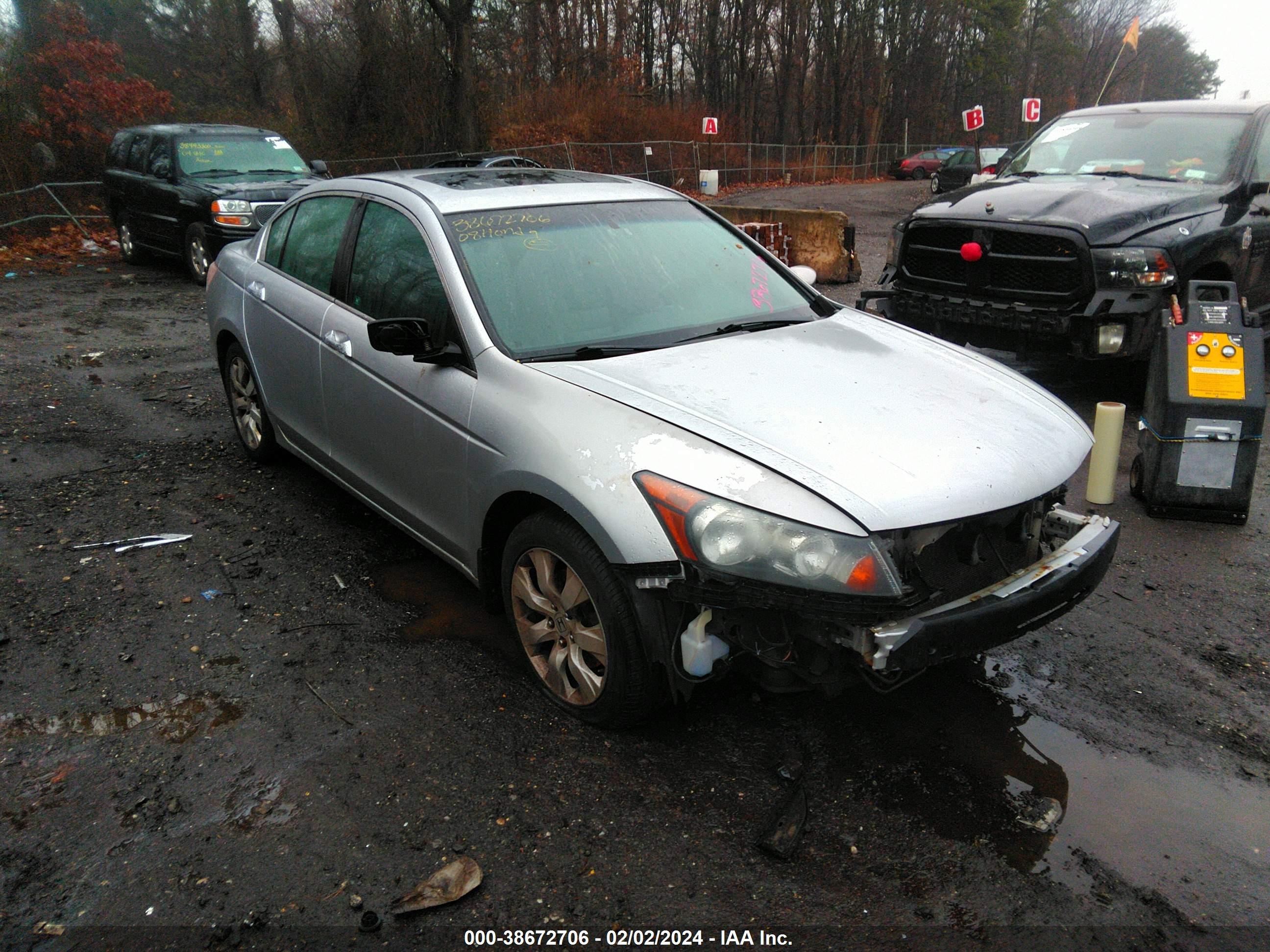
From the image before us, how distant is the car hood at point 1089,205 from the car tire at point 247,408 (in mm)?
5090

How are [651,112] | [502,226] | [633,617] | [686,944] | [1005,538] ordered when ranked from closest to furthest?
[686,944] < [633,617] < [1005,538] < [502,226] < [651,112]

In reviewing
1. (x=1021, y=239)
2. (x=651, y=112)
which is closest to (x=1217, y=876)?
(x=1021, y=239)

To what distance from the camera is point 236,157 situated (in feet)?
41.0

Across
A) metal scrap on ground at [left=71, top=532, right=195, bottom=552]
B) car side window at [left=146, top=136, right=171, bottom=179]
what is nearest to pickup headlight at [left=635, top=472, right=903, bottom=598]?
metal scrap on ground at [left=71, top=532, right=195, bottom=552]

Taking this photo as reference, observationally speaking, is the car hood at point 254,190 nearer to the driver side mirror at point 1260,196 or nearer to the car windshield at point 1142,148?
the car windshield at point 1142,148

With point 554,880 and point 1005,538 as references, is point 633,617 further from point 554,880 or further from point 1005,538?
point 1005,538

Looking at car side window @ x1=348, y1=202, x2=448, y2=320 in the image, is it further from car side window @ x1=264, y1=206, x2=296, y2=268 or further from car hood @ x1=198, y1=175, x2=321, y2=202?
car hood @ x1=198, y1=175, x2=321, y2=202

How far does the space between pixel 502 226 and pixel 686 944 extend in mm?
2745

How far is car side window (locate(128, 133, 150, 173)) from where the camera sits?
12883mm

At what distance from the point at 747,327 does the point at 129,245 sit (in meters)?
12.8

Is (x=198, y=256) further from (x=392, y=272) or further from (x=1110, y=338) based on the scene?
(x=1110, y=338)

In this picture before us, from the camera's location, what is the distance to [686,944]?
2396mm

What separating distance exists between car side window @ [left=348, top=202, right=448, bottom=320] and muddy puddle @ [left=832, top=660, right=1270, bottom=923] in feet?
7.37

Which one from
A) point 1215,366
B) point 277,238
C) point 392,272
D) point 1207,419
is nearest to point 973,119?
point 1215,366
